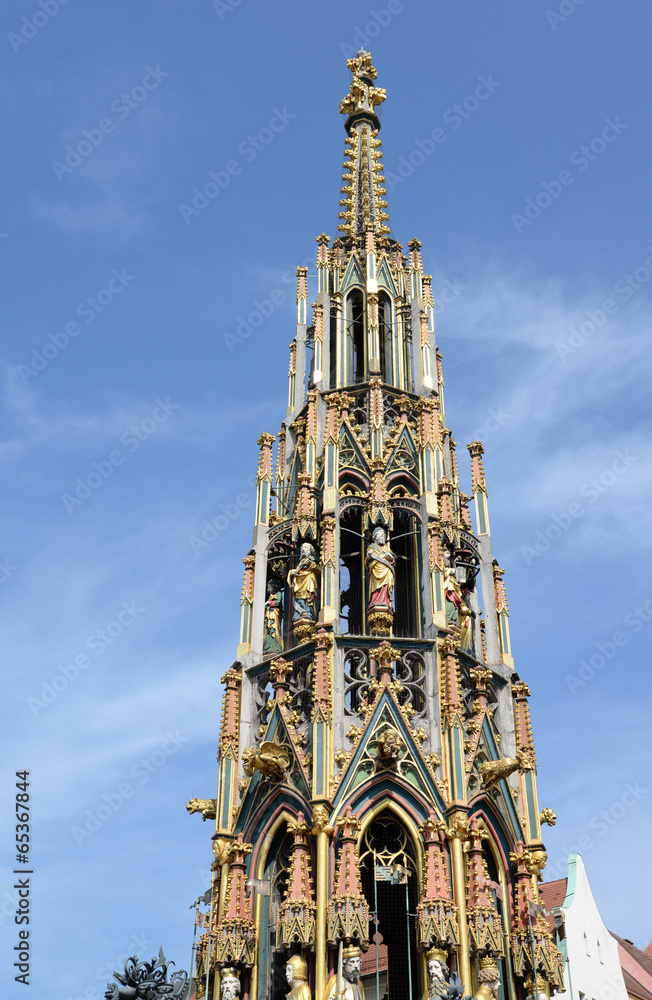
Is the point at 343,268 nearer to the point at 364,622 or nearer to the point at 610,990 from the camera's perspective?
the point at 364,622

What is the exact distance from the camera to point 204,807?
31.2 metres

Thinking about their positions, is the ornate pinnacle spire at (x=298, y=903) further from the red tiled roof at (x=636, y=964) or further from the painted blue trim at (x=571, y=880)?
the red tiled roof at (x=636, y=964)

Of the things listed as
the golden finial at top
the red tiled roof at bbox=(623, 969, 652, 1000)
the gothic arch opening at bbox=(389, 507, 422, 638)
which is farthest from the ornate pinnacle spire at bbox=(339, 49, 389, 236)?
the red tiled roof at bbox=(623, 969, 652, 1000)

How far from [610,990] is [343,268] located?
23.7m

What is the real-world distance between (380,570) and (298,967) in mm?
9997

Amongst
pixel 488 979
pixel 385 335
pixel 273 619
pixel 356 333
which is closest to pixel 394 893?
pixel 488 979

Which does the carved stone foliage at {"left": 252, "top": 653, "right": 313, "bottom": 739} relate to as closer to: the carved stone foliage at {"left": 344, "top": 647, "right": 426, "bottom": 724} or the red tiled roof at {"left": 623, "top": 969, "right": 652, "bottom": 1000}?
the carved stone foliage at {"left": 344, "top": 647, "right": 426, "bottom": 724}

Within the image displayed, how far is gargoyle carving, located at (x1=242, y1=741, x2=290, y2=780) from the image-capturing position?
29938 mm

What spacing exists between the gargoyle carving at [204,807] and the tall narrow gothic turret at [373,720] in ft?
1.90

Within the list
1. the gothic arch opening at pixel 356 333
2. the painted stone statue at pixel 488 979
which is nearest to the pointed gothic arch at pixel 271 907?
the painted stone statue at pixel 488 979

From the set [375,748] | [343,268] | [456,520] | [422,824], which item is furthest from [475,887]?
[343,268]

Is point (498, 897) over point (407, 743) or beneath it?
beneath

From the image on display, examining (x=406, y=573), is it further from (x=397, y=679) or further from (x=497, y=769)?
(x=497, y=769)

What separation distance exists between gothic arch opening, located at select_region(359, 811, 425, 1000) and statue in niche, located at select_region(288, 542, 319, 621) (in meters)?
5.75
